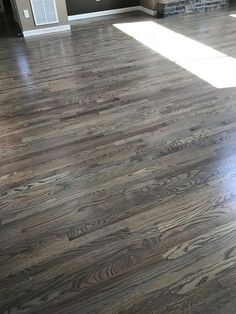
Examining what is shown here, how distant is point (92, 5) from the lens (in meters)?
5.77

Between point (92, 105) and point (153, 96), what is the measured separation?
0.62 metres

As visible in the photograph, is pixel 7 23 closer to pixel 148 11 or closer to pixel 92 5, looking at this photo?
pixel 92 5

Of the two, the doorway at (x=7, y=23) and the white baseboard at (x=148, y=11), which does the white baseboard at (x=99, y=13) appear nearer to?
the white baseboard at (x=148, y=11)

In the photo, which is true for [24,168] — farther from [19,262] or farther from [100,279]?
[100,279]

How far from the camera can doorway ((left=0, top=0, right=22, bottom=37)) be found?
17.1ft

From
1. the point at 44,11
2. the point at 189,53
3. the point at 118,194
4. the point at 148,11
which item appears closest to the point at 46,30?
the point at 44,11

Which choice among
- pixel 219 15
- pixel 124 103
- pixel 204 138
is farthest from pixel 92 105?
pixel 219 15

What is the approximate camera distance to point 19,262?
148cm

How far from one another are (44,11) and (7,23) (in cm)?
143

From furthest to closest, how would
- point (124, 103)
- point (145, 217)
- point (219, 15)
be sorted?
point (219, 15), point (124, 103), point (145, 217)

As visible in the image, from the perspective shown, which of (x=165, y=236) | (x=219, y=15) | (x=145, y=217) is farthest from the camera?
(x=219, y=15)

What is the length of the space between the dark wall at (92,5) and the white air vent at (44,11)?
780 millimetres

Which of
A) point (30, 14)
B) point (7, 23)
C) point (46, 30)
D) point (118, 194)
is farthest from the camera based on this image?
point (7, 23)

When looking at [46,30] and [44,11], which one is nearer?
[44,11]
